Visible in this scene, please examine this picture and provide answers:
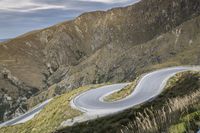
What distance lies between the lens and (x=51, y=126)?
48438 millimetres

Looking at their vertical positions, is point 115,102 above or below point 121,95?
below

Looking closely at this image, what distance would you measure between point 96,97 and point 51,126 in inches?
620

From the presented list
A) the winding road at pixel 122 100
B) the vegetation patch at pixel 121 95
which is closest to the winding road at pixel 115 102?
the winding road at pixel 122 100

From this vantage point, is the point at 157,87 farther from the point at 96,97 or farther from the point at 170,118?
the point at 170,118

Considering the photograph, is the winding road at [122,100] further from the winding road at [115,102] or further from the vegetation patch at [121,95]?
the vegetation patch at [121,95]

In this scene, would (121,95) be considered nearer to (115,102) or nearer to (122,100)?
(122,100)

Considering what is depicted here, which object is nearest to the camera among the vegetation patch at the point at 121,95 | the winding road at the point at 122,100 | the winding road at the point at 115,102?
the winding road at the point at 115,102

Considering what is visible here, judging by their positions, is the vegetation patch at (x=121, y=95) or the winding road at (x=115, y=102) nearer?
the winding road at (x=115, y=102)

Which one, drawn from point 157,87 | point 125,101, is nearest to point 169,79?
point 157,87

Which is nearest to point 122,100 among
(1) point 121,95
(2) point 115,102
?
(2) point 115,102

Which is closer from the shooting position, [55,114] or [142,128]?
[142,128]

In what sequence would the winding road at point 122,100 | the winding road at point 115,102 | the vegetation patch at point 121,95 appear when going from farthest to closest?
the vegetation patch at point 121,95, the winding road at point 122,100, the winding road at point 115,102

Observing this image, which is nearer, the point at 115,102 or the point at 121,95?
the point at 115,102

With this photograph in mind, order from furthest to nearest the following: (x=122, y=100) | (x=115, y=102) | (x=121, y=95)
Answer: (x=121, y=95) → (x=122, y=100) → (x=115, y=102)
